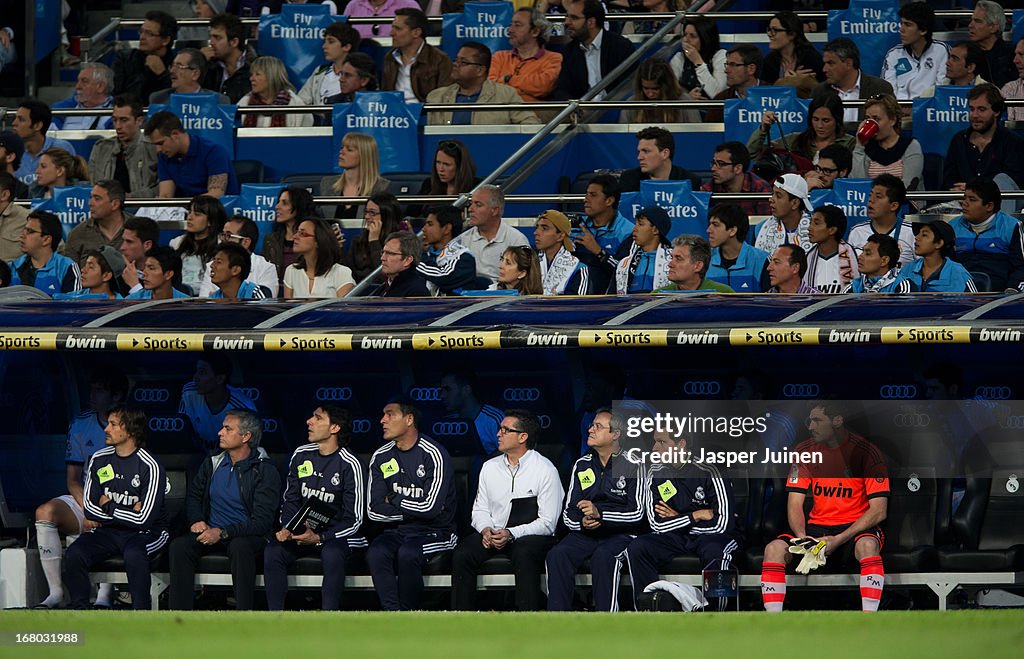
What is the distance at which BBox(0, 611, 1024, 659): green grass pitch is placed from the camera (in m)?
8.05

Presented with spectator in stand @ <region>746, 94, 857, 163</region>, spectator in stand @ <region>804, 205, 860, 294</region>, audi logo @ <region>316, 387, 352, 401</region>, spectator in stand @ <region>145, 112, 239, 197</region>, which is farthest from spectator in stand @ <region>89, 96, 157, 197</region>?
spectator in stand @ <region>804, 205, 860, 294</region>

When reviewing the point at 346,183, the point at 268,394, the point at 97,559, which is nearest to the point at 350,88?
the point at 346,183

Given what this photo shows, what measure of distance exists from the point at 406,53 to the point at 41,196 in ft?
9.83

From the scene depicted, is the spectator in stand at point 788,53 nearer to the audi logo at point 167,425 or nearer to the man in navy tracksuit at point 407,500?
the man in navy tracksuit at point 407,500

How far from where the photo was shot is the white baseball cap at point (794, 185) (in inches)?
469

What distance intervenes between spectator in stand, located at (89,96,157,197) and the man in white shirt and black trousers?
4.68 metres

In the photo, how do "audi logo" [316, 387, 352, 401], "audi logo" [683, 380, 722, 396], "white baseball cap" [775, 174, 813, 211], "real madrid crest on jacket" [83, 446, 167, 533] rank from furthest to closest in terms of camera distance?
1. "white baseball cap" [775, 174, 813, 211]
2. "audi logo" [316, 387, 352, 401]
3. "audi logo" [683, 380, 722, 396]
4. "real madrid crest on jacket" [83, 446, 167, 533]

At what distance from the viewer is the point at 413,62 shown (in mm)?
14539

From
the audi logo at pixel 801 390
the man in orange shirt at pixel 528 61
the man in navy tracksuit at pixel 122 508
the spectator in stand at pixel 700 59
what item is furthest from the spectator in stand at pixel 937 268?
the man in navy tracksuit at pixel 122 508

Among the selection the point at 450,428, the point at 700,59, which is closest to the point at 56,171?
the point at 450,428

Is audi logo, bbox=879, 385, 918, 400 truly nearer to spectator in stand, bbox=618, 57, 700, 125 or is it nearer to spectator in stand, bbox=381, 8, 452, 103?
spectator in stand, bbox=618, 57, 700, 125

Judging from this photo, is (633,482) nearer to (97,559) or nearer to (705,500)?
(705,500)

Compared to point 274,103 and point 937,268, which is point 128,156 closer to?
point 274,103

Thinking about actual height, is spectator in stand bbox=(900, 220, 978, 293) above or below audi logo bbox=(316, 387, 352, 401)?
above
